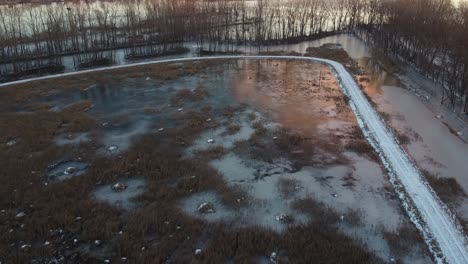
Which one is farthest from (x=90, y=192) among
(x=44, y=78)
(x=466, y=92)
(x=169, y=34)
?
(x=169, y=34)

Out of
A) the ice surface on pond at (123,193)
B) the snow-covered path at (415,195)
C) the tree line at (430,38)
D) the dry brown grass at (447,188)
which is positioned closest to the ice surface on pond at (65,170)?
the ice surface on pond at (123,193)

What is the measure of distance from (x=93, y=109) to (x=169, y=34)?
19091mm

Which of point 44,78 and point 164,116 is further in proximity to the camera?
point 44,78

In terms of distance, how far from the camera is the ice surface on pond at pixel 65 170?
16297 millimetres

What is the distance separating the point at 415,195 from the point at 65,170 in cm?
1418

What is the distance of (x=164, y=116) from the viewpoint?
74.1ft

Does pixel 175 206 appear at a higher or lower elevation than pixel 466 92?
lower

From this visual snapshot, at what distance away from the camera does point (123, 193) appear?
15195 millimetres

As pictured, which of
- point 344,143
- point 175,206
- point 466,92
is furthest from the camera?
point 466,92

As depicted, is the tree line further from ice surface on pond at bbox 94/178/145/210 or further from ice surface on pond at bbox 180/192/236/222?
ice surface on pond at bbox 94/178/145/210

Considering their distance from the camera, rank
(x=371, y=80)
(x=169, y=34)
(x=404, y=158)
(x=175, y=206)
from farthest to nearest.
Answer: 1. (x=169, y=34)
2. (x=371, y=80)
3. (x=404, y=158)
4. (x=175, y=206)

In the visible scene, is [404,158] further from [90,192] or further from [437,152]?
[90,192]

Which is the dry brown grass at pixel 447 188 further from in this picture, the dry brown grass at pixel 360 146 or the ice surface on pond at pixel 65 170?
the ice surface on pond at pixel 65 170

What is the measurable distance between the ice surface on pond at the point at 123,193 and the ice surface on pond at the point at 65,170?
177cm
